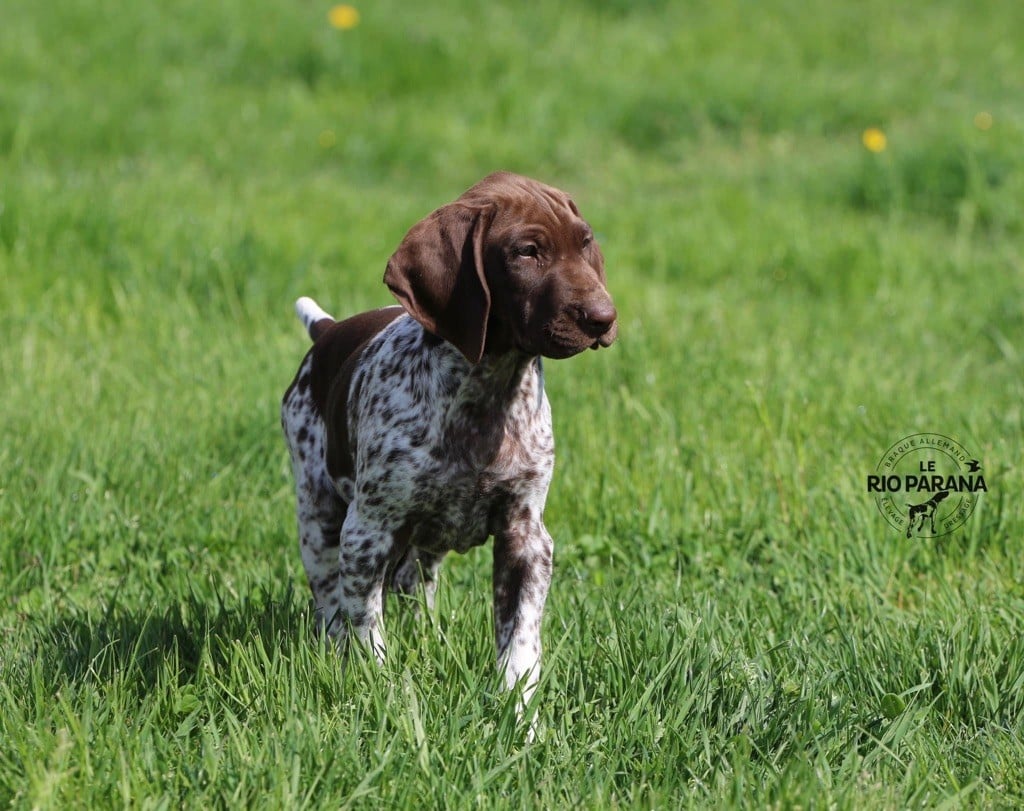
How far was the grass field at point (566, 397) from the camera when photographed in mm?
3074

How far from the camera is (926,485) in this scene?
4.79 meters

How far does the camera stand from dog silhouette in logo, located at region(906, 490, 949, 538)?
458 centimetres

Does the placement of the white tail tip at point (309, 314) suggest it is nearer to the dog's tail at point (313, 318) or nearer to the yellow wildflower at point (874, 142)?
the dog's tail at point (313, 318)

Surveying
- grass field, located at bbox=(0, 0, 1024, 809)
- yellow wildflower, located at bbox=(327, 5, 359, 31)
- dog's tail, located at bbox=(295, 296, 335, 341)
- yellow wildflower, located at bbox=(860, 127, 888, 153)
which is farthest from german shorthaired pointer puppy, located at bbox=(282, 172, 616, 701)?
yellow wildflower, located at bbox=(327, 5, 359, 31)

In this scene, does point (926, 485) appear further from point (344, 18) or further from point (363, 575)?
point (344, 18)

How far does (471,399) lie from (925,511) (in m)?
1.95

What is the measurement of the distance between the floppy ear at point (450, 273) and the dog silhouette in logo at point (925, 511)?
79.5 inches

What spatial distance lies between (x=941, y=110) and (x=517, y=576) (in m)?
7.66

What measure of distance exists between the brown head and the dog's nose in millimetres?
74

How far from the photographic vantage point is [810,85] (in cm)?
1024

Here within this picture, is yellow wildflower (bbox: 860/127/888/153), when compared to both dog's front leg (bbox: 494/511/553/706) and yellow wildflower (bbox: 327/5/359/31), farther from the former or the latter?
dog's front leg (bbox: 494/511/553/706)

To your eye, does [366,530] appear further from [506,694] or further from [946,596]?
[946,596]

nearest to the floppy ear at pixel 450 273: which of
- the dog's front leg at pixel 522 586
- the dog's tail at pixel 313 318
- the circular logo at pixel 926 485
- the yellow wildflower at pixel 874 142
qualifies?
the dog's front leg at pixel 522 586

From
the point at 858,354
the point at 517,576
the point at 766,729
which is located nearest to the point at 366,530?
the point at 517,576
